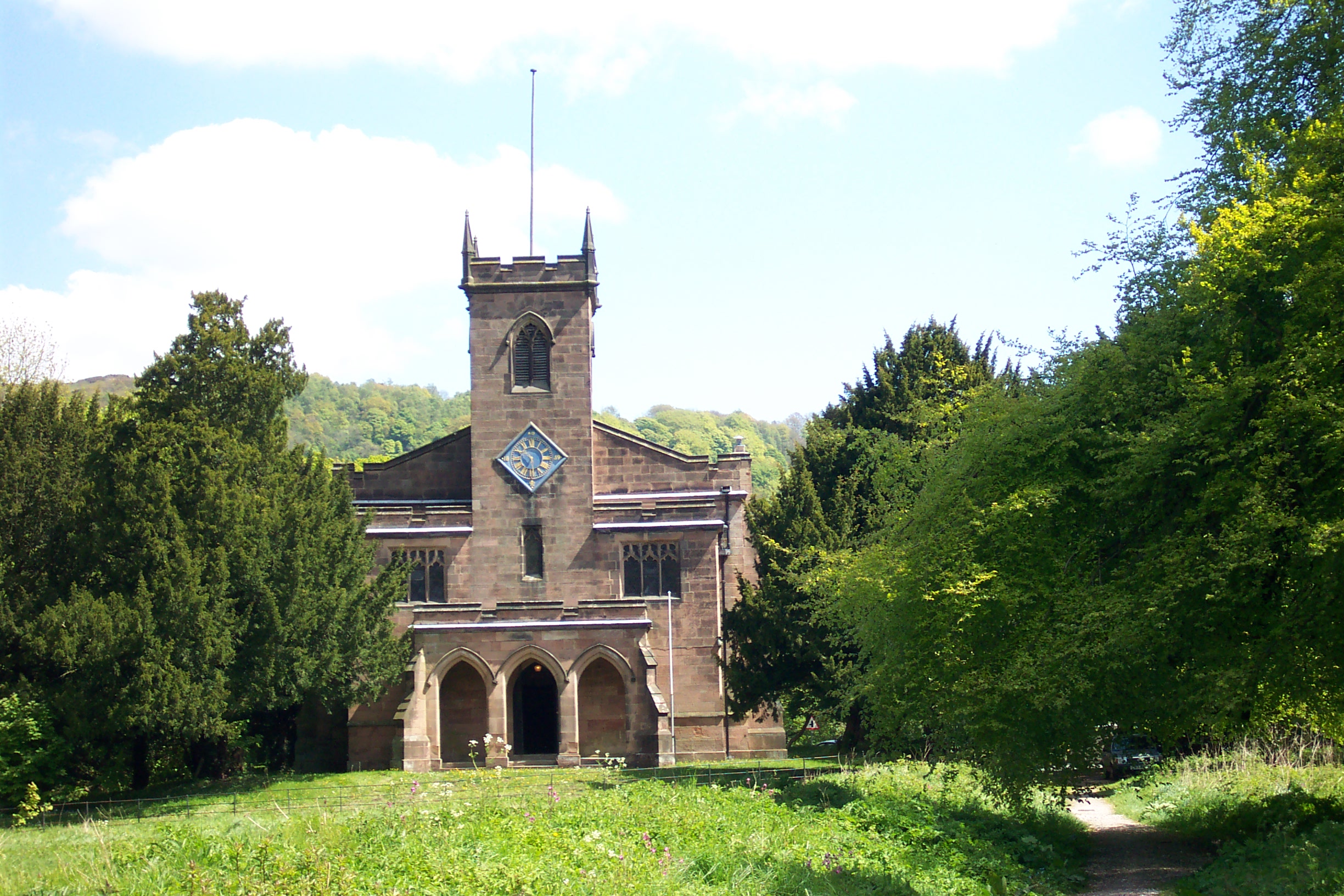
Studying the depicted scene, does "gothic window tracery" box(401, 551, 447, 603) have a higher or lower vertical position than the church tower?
lower

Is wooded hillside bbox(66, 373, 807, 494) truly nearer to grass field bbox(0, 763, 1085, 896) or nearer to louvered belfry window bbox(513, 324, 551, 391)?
louvered belfry window bbox(513, 324, 551, 391)

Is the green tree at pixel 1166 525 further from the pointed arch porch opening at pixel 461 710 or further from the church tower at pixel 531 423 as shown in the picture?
the church tower at pixel 531 423

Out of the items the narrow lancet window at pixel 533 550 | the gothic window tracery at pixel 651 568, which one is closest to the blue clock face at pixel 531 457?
the narrow lancet window at pixel 533 550

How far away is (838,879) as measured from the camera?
1527cm

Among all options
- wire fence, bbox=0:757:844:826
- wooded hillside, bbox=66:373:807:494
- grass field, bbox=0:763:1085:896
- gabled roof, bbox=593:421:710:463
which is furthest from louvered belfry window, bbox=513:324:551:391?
wooded hillside, bbox=66:373:807:494

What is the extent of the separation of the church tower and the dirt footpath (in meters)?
19.0

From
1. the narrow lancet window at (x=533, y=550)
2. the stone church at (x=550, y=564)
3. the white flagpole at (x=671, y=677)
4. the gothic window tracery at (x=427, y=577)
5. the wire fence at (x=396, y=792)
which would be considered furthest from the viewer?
the narrow lancet window at (x=533, y=550)

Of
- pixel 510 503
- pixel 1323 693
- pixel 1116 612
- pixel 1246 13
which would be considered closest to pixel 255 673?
pixel 510 503

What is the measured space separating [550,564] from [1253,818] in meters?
23.3

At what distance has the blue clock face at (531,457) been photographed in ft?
128

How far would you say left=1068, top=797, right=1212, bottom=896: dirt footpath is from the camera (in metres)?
17.4

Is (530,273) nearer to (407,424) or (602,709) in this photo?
(602,709)

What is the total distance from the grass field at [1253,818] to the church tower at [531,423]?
1793cm

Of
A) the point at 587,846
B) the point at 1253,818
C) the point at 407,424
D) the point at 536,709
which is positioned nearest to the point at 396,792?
the point at 587,846
